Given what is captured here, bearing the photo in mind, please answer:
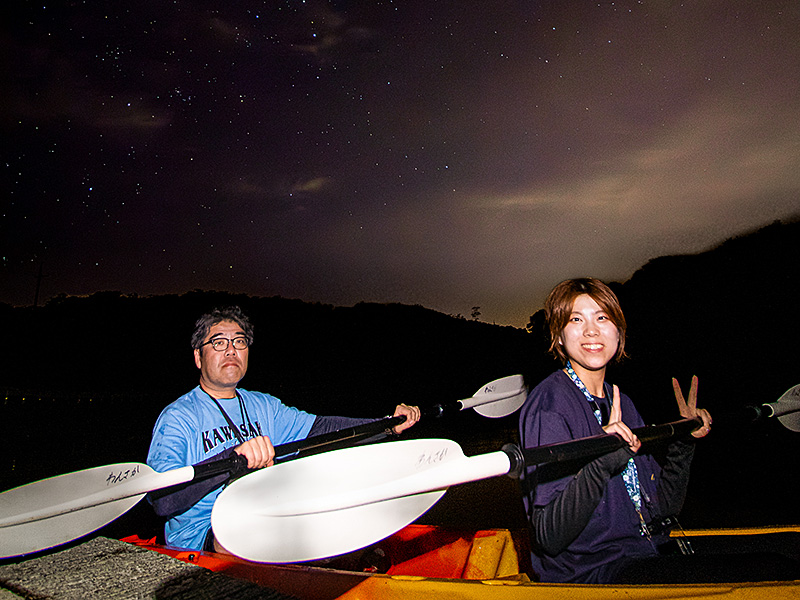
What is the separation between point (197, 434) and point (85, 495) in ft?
2.00

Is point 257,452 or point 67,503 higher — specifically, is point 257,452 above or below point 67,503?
above

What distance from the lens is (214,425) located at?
7.86ft

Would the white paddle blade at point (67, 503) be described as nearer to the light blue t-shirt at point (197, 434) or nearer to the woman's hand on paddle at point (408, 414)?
the light blue t-shirt at point (197, 434)

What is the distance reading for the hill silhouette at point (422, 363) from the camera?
12836 millimetres

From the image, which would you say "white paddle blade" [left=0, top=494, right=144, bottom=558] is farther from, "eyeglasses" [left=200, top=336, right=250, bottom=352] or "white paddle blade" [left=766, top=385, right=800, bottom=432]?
"white paddle blade" [left=766, top=385, right=800, bottom=432]

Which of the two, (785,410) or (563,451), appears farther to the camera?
(785,410)

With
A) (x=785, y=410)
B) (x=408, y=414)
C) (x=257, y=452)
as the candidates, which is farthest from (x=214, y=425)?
(x=785, y=410)

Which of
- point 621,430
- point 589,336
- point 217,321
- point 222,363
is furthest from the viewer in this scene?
point 217,321

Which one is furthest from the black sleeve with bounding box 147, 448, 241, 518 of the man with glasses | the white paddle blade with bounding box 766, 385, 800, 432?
the white paddle blade with bounding box 766, 385, 800, 432

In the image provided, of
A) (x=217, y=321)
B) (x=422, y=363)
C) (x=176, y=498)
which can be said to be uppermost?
(x=217, y=321)

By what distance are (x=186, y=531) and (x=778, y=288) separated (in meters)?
58.8

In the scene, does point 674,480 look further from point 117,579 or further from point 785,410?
point 117,579

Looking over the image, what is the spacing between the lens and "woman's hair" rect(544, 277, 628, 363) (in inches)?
73.6

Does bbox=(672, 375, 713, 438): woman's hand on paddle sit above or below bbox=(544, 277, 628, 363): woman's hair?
below
